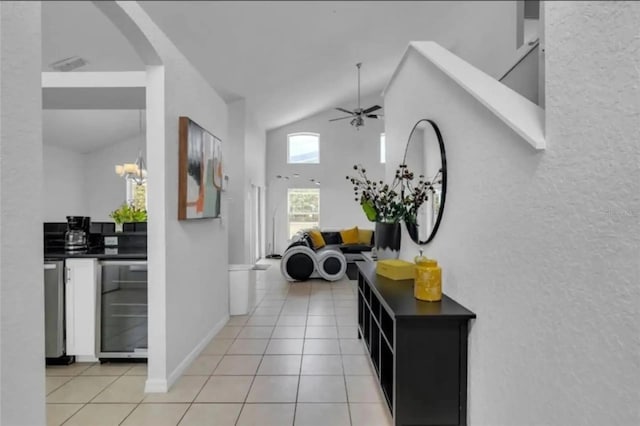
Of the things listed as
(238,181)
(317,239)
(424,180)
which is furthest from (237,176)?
(424,180)

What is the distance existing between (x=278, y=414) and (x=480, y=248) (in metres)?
1.58

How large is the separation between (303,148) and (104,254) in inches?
307

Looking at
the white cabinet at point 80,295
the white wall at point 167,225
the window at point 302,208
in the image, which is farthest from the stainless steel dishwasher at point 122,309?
the window at point 302,208

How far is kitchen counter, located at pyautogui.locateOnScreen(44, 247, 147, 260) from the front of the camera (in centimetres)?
297

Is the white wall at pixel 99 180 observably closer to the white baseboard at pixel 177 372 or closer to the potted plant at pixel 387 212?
the white baseboard at pixel 177 372

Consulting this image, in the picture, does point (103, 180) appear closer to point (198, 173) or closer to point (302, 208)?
point (302, 208)

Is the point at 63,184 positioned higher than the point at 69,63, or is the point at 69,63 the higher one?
the point at 69,63

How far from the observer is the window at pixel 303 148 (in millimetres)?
10328

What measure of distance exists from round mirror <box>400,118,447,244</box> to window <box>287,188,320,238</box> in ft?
24.0

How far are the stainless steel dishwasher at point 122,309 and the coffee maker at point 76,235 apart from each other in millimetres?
416

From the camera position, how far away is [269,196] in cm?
1023

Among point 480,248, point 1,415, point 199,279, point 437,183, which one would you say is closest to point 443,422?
point 480,248

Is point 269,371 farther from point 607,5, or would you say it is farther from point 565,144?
point 607,5

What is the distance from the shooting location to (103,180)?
28.9 ft
